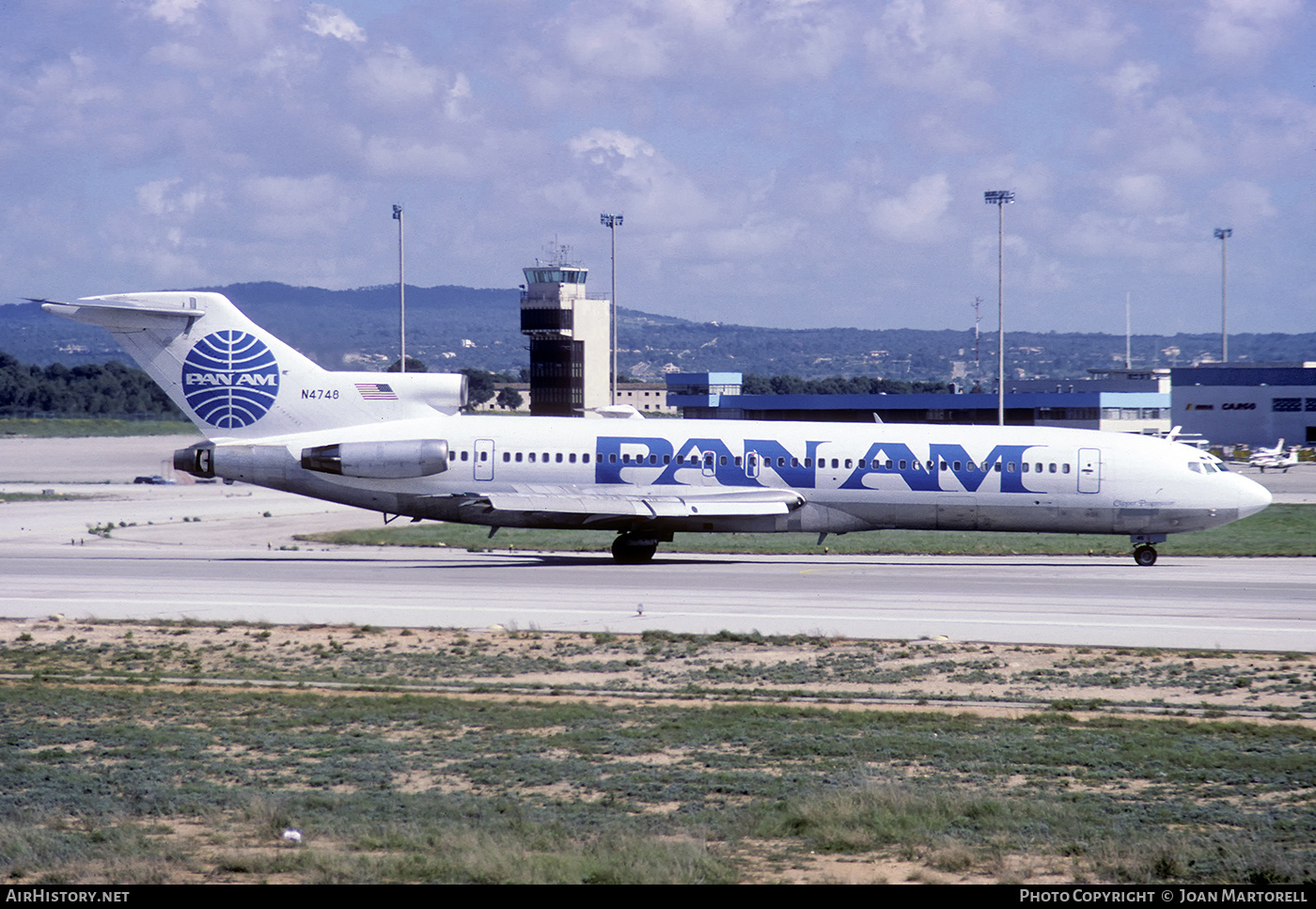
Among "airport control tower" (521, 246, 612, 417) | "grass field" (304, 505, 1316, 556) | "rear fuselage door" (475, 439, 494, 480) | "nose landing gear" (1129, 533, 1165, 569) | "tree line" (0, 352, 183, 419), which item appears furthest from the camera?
"tree line" (0, 352, 183, 419)

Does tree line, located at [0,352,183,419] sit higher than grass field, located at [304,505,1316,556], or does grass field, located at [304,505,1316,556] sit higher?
tree line, located at [0,352,183,419]

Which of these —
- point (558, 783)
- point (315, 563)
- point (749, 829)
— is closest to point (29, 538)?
point (315, 563)

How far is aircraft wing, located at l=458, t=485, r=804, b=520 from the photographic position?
3378 centimetres

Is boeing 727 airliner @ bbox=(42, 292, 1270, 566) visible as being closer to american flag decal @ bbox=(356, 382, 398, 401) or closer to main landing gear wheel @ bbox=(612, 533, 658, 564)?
main landing gear wheel @ bbox=(612, 533, 658, 564)

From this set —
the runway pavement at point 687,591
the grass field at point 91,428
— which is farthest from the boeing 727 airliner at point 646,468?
the grass field at point 91,428

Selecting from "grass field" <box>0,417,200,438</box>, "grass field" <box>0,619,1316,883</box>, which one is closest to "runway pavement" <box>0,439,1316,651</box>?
"grass field" <box>0,619,1316,883</box>

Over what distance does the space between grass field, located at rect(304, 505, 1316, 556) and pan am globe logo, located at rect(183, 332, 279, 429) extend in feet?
23.7

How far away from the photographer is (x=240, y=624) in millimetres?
23641

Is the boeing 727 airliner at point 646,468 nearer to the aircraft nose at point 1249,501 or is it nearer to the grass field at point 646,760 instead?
the aircraft nose at point 1249,501

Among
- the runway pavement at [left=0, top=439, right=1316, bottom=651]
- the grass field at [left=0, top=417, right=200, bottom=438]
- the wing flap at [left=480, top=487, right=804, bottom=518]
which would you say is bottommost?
the runway pavement at [left=0, top=439, right=1316, bottom=651]

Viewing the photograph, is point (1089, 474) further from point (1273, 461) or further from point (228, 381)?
point (1273, 461)

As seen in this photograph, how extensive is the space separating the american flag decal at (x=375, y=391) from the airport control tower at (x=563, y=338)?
237ft
